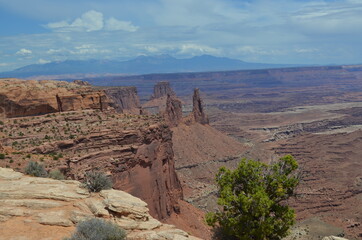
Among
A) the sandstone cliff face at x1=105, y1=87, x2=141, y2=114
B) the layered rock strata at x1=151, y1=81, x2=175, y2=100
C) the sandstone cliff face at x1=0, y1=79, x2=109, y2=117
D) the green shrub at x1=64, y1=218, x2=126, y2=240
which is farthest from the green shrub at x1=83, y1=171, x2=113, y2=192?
the layered rock strata at x1=151, y1=81, x2=175, y2=100

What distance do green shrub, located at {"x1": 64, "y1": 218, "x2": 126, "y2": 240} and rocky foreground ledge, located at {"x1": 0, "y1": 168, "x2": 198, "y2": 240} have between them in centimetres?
90

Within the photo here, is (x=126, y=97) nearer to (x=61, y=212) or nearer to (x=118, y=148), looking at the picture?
(x=118, y=148)

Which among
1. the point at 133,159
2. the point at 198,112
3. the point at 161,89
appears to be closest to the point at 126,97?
the point at 198,112

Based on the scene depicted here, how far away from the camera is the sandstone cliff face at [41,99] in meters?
35.9

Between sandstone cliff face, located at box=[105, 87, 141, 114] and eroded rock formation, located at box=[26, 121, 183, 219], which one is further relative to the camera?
sandstone cliff face, located at box=[105, 87, 141, 114]

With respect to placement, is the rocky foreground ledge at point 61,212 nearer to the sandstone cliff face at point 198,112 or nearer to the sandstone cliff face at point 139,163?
the sandstone cliff face at point 139,163

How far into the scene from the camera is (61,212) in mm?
15055

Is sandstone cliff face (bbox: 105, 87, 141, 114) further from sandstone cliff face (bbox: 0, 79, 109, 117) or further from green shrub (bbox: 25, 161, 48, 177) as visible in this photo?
green shrub (bbox: 25, 161, 48, 177)

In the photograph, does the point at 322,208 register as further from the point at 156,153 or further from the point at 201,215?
the point at 156,153

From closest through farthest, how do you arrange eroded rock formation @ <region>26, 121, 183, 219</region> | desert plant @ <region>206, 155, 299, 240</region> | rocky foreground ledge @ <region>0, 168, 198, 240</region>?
1. rocky foreground ledge @ <region>0, 168, 198, 240</region>
2. desert plant @ <region>206, 155, 299, 240</region>
3. eroded rock formation @ <region>26, 121, 183, 219</region>

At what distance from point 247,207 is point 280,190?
2.42m

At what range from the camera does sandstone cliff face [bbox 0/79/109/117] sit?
35.9m

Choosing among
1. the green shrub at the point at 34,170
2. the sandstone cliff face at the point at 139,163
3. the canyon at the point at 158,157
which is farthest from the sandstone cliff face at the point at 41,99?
the green shrub at the point at 34,170

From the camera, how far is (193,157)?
7475 centimetres
